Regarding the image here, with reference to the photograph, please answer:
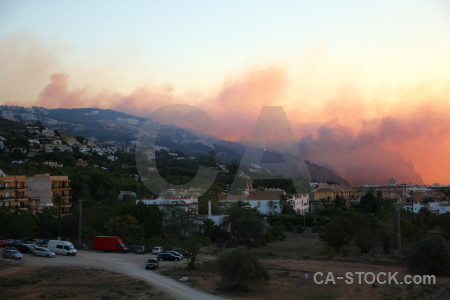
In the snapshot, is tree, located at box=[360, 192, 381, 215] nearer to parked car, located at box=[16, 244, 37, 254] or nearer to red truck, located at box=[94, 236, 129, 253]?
red truck, located at box=[94, 236, 129, 253]

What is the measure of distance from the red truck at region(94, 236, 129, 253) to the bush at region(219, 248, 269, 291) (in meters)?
11.5

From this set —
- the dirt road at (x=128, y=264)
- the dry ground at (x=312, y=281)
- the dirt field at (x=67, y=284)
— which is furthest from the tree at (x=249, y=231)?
the dirt field at (x=67, y=284)

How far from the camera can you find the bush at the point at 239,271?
1912 centimetres

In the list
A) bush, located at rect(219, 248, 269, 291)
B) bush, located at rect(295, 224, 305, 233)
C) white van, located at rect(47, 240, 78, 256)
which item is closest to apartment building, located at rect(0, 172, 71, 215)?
white van, located at rect(47, 240, 78, 256)

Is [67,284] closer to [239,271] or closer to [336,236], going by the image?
[239,271]

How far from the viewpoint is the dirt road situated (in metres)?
18.5

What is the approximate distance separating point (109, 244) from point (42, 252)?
173 inches

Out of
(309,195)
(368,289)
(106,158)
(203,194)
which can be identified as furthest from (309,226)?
(106,158)

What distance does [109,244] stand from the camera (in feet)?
97.1

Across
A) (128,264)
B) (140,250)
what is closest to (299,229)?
(140,250)

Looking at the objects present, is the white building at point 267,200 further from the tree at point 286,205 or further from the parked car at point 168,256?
the parked car at point 168,256

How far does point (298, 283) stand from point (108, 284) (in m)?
8.13

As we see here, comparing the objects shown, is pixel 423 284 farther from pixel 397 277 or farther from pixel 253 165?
pixel 253 165

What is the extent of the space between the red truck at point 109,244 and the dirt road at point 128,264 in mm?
784
